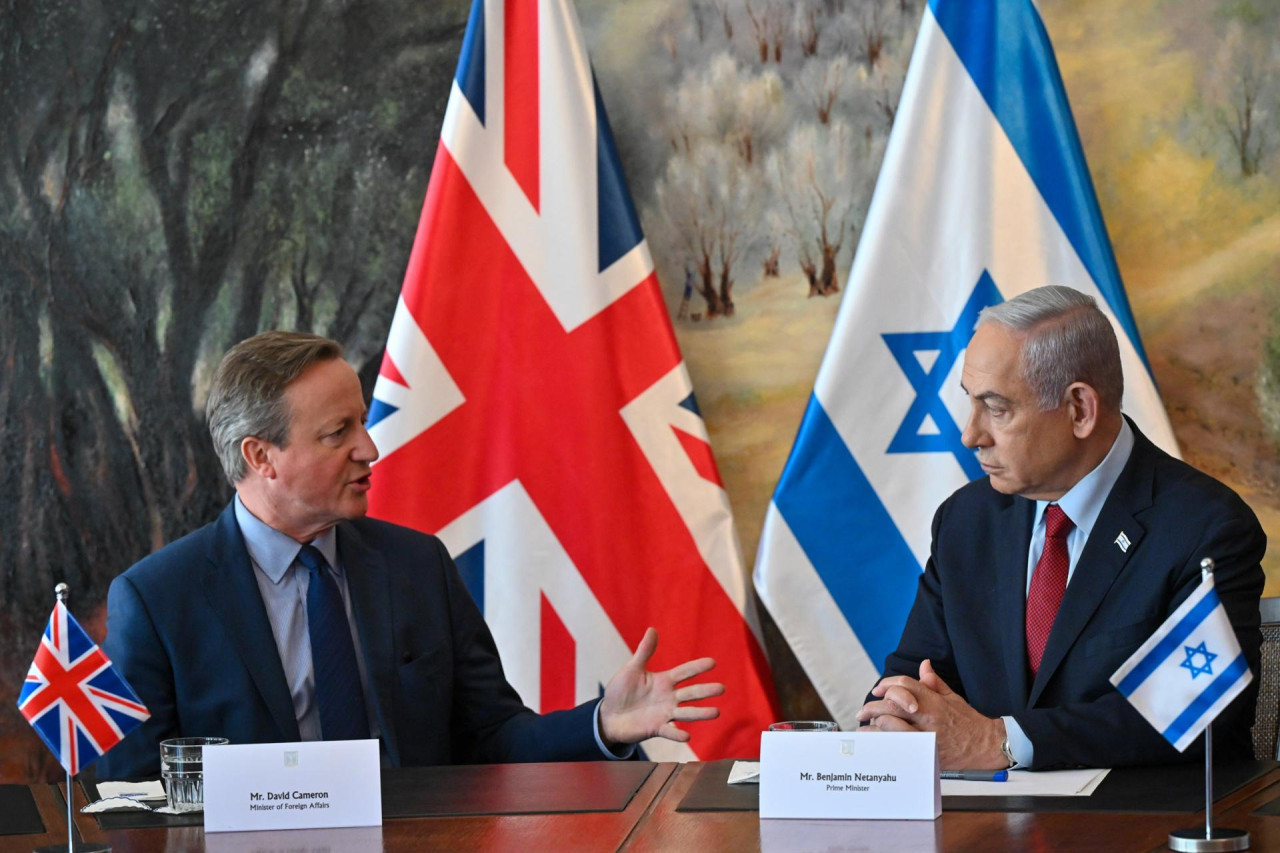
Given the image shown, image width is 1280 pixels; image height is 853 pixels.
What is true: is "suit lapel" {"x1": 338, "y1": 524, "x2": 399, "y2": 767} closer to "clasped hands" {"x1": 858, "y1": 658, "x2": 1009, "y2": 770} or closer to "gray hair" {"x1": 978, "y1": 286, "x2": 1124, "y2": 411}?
"clasped hands" {"x1": 858, "y1": 658, "x2": 1009, "y2": 770}

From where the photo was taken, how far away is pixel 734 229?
147 inches

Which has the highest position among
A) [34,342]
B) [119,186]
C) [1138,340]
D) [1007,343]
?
[119,186]

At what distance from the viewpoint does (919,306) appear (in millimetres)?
3441

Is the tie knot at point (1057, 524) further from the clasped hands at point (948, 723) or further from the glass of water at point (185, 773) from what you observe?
the glass of water at point (185, 773)

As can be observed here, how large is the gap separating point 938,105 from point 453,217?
3.98 ft

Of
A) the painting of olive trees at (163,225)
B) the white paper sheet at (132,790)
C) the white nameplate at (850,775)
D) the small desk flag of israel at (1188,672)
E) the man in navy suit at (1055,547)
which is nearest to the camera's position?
the small desk flag of israel at (1188,672)

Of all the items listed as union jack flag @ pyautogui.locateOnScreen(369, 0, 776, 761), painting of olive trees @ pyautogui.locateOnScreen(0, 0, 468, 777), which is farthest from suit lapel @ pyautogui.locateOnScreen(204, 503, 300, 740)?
painting of olive trees @ pyautogui.locateOnScreen(0, 0, 468, 777)

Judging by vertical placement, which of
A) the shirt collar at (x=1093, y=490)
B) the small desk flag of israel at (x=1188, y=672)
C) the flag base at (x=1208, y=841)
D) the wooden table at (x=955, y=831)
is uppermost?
the shirt collar at (x=1093, y=490)

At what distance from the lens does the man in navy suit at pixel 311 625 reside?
8.18 ft

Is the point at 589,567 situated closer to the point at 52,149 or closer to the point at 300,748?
the point at 300,748

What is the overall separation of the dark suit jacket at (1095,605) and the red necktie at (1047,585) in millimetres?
19

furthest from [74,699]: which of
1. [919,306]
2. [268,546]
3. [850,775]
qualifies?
[919,306]

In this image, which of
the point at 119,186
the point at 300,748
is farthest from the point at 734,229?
the point at 300,748

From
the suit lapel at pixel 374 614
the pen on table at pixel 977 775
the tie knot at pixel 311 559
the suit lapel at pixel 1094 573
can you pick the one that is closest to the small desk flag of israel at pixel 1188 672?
the pen on table at pixel 977 775
